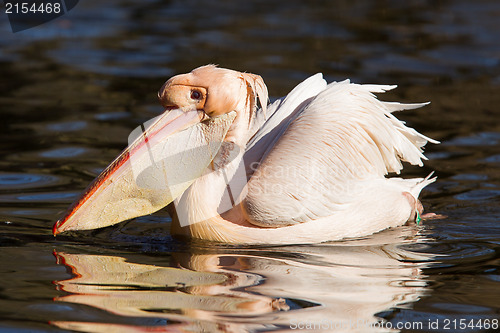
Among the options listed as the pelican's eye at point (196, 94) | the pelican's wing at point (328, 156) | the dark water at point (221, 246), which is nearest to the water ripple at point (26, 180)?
the dark water at point (221, 246)

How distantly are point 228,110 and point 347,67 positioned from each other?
5.19 metres

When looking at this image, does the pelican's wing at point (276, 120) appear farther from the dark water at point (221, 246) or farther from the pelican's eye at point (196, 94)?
the dark water at point (221, 246)

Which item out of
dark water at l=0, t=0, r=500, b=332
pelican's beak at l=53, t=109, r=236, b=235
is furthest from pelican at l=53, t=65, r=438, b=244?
dark water at l=0, t=0, r=500, b=332

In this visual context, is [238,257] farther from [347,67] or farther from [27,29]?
[27,29]

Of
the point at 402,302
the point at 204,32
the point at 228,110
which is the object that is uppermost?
the point at 204,32

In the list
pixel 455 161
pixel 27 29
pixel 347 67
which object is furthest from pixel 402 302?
pixel 27 29

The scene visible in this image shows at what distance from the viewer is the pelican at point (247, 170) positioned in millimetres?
4344

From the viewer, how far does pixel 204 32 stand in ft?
37.5

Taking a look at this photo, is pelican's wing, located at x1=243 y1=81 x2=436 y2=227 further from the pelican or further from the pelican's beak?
the pelican's beak

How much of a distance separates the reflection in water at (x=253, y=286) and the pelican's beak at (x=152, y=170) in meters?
0.25

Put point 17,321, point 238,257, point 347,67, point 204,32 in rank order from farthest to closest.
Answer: point 204,32
point 347,67
point 238,257
point 17,321

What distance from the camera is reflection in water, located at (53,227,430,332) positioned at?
3494 mm

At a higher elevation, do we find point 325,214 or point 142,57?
point 142,57

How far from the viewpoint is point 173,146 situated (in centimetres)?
444
